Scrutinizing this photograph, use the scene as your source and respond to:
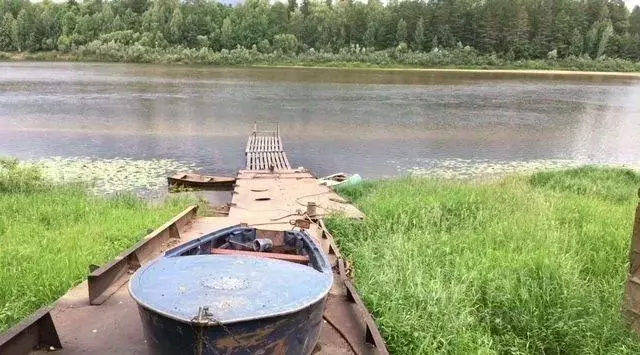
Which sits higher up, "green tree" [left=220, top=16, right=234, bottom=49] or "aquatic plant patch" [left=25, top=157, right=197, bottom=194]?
"green tree" [left=220, top=16, right=234, bottom=49]

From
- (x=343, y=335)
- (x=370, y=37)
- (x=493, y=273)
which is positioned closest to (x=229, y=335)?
(x=343, y=335)

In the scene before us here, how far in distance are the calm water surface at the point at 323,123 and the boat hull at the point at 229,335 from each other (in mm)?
13598

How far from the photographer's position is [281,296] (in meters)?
3.95

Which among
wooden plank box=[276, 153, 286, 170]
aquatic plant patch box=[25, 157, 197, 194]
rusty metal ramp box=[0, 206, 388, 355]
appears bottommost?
aquatic plant patch box=[25, 157, 197, 194]

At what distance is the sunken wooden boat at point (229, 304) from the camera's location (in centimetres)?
355

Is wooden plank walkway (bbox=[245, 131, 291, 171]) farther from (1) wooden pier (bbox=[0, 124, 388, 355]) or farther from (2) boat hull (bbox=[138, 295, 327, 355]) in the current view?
(2) boat hull (bbox=[138, 295, 327, 355])

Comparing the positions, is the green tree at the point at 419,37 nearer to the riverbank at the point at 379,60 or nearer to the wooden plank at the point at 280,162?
the riverbank at the point at 379,60

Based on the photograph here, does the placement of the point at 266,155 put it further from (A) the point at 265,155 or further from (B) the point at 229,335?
(B) the point at 229,335

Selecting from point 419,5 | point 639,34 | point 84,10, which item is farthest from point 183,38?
point 639,34

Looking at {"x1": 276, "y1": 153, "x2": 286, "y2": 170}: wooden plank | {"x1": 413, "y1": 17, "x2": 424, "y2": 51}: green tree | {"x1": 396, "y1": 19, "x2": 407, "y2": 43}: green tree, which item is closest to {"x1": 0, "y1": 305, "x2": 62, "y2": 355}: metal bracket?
{"x1": 276, "y1": 153, "x2": 286, "y2": 170}: wooden plank

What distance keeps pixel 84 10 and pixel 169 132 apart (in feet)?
313

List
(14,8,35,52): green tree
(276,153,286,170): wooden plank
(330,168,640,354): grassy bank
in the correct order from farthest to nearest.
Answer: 1. (14,8,35,52): green tree
2. (276,153,286,170): wooden plank
3. (330,168,640,354): grassy bank

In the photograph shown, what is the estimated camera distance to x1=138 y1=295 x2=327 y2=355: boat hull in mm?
3529

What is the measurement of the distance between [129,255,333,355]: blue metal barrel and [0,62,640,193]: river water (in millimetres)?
13179
